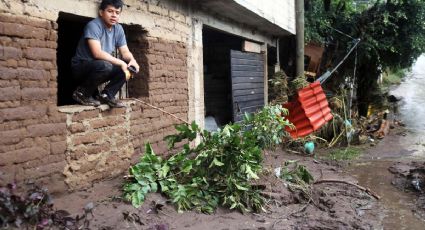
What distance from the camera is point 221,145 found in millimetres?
4730

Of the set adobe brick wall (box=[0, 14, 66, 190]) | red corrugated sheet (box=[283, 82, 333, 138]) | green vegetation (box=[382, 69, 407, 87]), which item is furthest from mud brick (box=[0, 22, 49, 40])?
green vegetation (box=[382, 69, 407, 87])

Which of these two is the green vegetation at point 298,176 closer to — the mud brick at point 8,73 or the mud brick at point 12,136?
the mud brick at point 12,136

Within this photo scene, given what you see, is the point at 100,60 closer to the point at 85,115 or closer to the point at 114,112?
the point at 85,115

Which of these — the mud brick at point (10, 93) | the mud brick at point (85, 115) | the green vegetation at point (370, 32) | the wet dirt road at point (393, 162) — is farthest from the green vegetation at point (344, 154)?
the mud brick at point (10, 93)

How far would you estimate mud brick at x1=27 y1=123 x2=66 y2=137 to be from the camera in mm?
3755

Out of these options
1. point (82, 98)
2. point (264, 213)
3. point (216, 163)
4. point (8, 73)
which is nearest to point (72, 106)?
point (82, 98)

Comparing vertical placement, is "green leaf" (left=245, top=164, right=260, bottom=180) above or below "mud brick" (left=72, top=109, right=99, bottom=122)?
below

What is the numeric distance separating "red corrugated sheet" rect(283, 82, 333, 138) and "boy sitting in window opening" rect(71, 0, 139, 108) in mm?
5957

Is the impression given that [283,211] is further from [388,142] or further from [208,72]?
[388,142]

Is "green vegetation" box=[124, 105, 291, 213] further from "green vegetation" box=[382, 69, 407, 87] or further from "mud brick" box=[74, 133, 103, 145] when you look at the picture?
"green vegetation" box=[382, 69, 407, 87]

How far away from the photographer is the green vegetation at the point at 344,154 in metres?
8.67

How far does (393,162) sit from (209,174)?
4899 mm

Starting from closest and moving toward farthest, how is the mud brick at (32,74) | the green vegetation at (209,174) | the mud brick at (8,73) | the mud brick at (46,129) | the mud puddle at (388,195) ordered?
the mud brick at (8,73) < the mud brick at (32,74) < the mud brick at (46,129) < the green vegetation at (209,174) < the mud puddle at (388,195)

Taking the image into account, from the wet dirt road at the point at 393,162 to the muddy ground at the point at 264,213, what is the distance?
0.25 m
